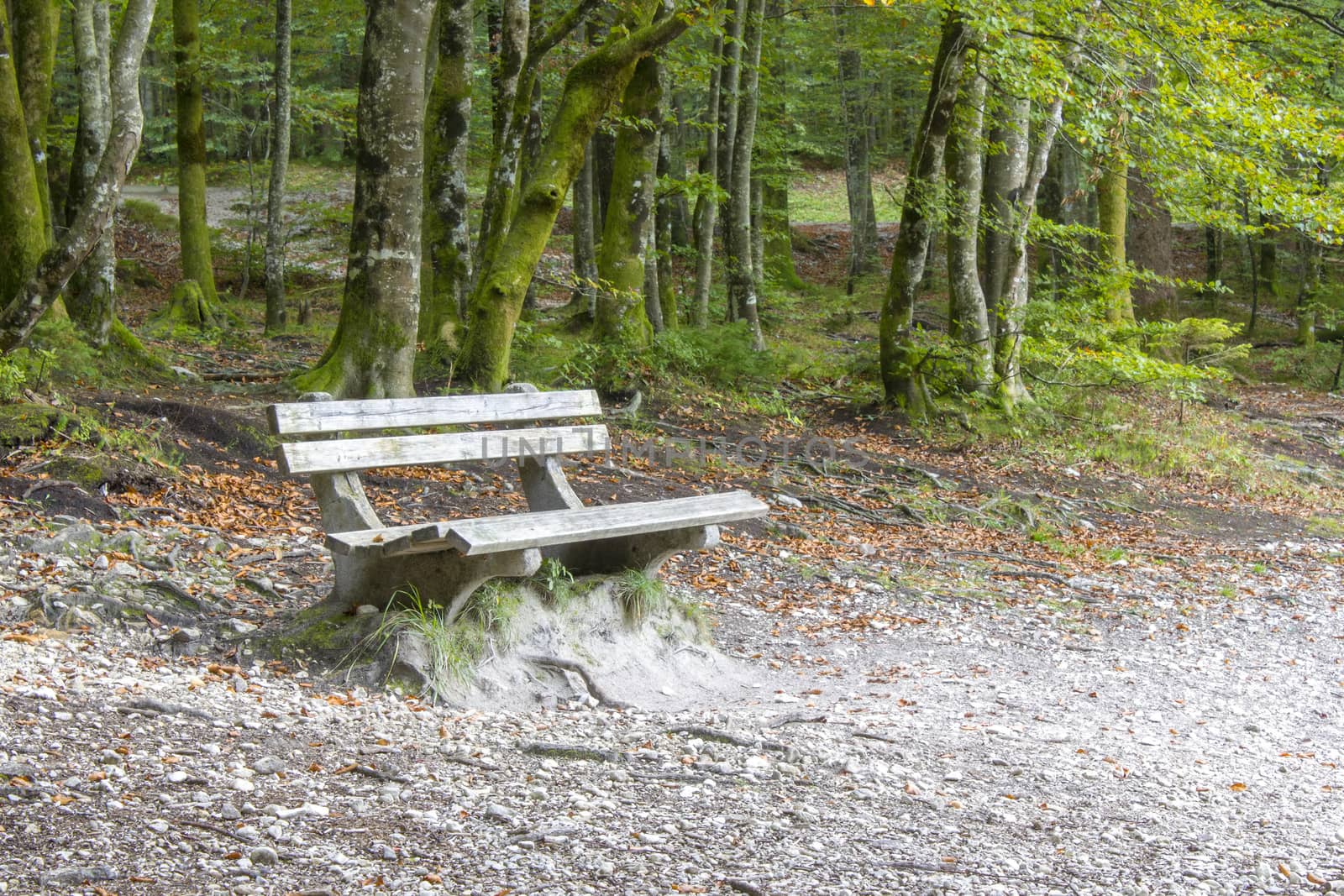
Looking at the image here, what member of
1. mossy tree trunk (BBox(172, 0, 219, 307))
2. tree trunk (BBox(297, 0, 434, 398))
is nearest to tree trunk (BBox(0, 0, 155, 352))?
tree trunk (BBox(297, 0, 434, 398))

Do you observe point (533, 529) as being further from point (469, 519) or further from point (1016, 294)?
point (1016, 294)

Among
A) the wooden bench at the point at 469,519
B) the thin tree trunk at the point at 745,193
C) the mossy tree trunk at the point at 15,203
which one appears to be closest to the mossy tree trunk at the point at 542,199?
the mossy tree trunk at the point at 15,203

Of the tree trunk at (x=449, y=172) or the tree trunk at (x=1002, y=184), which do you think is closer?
the tree trunk at (x=449, y=172)

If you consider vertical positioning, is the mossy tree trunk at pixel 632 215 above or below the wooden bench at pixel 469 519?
above

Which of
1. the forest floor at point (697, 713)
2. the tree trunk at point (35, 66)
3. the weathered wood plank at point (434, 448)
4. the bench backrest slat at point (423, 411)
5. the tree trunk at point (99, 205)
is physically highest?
the tree trunk at point (35, 66)

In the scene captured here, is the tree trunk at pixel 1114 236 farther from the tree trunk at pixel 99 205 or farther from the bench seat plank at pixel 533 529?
the tree trunk at pixel 99 205

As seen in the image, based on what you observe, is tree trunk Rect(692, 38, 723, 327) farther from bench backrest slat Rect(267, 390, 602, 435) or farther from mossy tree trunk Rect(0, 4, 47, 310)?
bench backrest slat Rect(267, 390, 602, 435)

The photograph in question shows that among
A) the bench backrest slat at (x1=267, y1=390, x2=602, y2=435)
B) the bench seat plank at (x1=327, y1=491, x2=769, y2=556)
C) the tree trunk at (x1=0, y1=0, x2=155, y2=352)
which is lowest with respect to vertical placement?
the bench seat plank at (x1=327, y1=491, x2=769, y2=556)

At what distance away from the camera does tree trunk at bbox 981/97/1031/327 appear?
1229 centimetres

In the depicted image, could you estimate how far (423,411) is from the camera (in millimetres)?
5129

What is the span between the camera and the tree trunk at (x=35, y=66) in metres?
10.7

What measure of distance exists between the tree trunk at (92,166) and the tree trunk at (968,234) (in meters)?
8.38

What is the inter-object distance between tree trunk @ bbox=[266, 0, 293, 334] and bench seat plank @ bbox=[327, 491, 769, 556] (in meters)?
11.1

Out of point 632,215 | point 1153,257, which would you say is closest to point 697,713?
point 632,215
